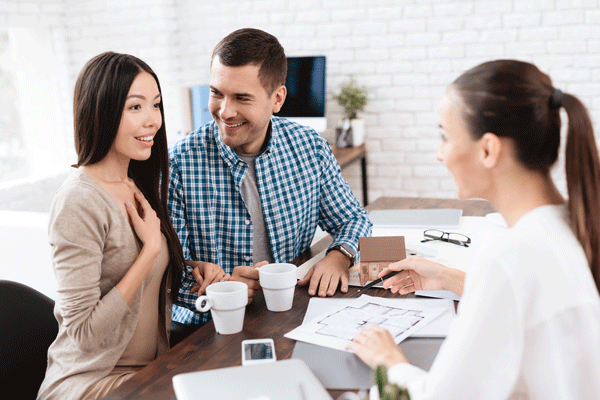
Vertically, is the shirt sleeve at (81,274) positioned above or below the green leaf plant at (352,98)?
below

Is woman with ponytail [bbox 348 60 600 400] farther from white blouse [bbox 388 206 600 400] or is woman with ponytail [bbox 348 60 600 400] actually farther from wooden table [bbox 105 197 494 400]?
wooden table [bbox 105 197 494 400]

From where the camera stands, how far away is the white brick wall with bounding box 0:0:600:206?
10.9ft

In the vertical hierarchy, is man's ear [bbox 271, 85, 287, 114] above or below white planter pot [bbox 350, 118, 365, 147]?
above

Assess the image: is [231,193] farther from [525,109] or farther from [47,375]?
[525,109]

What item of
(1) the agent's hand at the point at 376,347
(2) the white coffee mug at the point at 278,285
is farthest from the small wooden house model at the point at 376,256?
(1) the agent's hand at the point at 376,347

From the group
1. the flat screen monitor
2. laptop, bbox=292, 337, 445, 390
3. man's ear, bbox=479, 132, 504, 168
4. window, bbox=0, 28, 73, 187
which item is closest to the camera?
man's ear, bbox=479, 132, 504, 168

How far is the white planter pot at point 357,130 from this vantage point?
3.64 m

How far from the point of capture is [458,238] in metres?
1.64

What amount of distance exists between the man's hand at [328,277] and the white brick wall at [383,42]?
243 cm

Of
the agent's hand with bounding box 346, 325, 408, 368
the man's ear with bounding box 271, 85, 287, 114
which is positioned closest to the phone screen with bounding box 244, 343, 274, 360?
the agent's hand with bounding box 346, 325, 408, 368

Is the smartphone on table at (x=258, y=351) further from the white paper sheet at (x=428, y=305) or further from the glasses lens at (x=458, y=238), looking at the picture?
the glasses lens at (x=458, y=238)

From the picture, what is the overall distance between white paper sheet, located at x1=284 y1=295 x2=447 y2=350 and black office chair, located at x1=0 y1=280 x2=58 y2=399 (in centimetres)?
62

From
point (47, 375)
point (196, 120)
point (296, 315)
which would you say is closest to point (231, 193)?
point (296, 315)

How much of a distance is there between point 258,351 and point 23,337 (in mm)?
608
